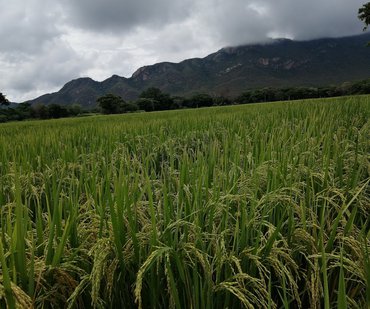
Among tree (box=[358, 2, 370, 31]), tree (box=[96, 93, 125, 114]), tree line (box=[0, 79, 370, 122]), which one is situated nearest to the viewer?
tree (box=[358, 2, 370, 31])

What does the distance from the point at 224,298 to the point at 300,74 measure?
690 feet

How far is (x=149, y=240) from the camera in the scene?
1305mm

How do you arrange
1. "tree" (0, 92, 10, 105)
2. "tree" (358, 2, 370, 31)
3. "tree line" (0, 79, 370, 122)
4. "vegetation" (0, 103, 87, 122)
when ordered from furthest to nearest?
1. "tree line" (0, 79, 370, 122)
2. "vegetation" (0, 103, 87, 122)
3. "tree" (0, 92, 10, 105)
4. "tree" (358, 2, 370, 31)

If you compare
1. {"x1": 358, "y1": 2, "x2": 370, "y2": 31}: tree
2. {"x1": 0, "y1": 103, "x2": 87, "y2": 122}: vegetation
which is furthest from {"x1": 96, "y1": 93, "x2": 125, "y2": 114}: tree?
{"x1": 358, "y1": 2, "x2": 370, "y2": 31}: tree

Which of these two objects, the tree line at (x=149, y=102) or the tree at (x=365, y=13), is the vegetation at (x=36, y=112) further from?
the tree at (x=365, y=13)

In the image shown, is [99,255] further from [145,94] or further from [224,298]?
[145,94]

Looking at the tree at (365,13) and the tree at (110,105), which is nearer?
the tree at (365,13)

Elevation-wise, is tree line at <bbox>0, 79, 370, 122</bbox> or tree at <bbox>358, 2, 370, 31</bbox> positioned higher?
tree at <bbox>358, 2, 370, 31</bbox>

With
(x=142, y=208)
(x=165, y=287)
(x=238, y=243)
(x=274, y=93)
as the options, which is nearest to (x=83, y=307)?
(x=165, y=287)

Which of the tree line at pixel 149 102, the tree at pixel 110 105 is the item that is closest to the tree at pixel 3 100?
the tree line at pixel 149 102

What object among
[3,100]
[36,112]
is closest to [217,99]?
[36,112]

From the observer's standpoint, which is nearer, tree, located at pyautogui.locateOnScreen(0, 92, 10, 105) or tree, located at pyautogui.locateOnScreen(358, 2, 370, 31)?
tree, located at pyautogui.locateOnScreen(358, 2, 370, 31)

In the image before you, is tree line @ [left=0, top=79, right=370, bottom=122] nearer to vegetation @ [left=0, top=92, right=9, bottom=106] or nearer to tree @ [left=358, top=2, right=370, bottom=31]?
vegetation @ [left=0, top=92, right=9, bottom=106]

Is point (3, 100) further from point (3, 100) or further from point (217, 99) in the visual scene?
point (217, 99)
